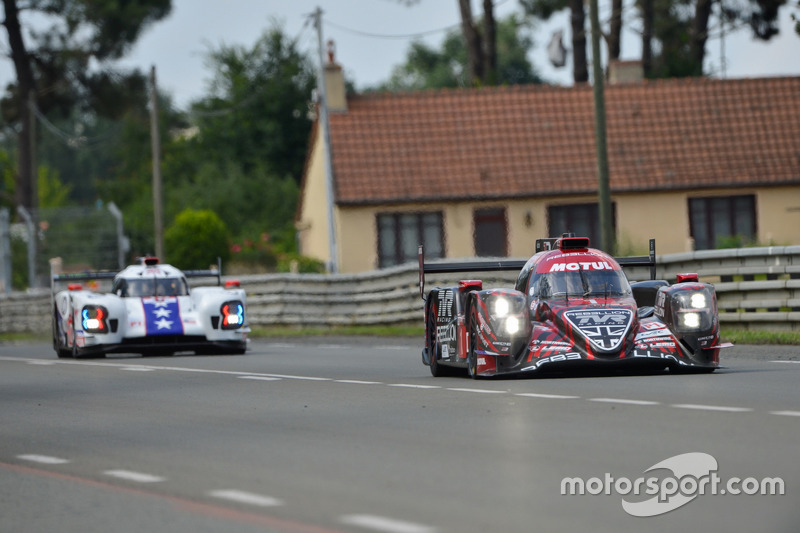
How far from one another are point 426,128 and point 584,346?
30982mm

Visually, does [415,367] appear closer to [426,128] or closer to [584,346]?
[584,346]

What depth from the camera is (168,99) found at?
13025cm

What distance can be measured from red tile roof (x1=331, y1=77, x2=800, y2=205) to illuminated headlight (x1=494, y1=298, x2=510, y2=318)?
28143 mm

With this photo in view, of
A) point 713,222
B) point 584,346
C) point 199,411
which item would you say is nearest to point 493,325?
point 584,346

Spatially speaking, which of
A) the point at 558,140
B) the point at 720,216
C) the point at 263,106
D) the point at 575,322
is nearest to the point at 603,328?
the point at 575,322

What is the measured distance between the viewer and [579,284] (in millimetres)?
14641

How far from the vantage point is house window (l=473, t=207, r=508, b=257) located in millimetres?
42500

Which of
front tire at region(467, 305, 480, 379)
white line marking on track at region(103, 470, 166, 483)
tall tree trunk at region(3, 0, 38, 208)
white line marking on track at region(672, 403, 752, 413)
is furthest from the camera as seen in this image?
tall tree trunk at region(3, 0, 38, 208)

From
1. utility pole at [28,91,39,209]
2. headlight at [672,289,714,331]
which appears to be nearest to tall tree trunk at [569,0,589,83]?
utility pole at [28,91,39,209]

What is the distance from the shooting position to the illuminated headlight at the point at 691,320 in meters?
14.1

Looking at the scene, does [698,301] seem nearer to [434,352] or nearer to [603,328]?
[603,328]

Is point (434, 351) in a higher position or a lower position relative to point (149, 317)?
lower

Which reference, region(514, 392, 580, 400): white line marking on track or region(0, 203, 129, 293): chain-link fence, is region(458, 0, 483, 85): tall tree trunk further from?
region(514, 392, 580, 400): white line marking on track

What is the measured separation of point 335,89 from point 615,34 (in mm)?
14968
